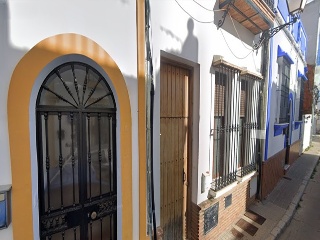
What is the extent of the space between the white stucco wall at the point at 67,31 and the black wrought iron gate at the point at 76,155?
20cm

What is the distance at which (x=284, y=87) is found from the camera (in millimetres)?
7246

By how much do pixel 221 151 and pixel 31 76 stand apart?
3829 millimetres

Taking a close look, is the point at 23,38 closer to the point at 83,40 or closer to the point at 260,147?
the point at 83,40

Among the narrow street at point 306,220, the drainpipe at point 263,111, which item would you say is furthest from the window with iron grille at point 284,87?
the narrow street at point 306,220

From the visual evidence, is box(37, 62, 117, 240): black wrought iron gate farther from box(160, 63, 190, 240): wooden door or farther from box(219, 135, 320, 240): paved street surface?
box(219, 135, 320, 240): paved street surface

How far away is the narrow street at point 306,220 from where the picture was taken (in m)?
4.35

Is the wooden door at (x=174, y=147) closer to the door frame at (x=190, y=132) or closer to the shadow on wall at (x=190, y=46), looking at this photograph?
the door frame at (x=190, y=132)

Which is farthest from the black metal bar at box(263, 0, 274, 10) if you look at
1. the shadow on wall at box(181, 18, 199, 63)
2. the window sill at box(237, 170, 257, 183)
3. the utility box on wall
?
the utility box on wall

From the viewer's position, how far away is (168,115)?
10.5 feet

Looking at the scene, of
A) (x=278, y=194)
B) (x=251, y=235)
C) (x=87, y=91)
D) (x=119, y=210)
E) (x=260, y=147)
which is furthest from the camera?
(x=278, y=194)

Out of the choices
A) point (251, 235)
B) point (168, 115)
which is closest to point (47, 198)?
point (168, 115)

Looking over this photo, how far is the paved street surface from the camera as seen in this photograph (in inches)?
168

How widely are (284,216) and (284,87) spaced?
4.76 m

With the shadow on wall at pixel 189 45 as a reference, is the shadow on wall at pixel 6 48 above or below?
below
